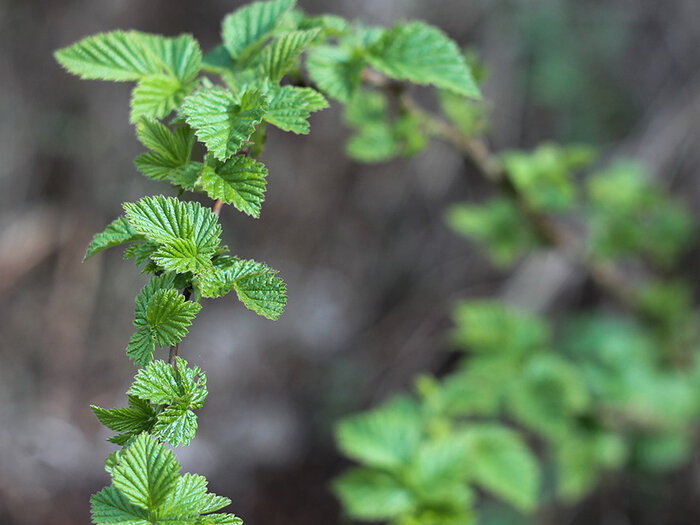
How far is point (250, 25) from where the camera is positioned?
878mm

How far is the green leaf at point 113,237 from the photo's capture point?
0.71m

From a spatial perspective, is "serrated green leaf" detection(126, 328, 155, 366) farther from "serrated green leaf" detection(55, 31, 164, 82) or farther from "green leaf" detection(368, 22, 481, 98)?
"green leaf" detection(368, 22, 481, 98)

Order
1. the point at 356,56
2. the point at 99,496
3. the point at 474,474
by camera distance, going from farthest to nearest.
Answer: the point at 474,474
the point at 356,56
the point at 99,496

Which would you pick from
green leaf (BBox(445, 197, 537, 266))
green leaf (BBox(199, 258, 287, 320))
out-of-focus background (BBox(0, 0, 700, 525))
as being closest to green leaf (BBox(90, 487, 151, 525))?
green leaf (BBox(199, 258, 287, 320))

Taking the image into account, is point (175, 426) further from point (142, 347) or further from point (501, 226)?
point (501, 226)

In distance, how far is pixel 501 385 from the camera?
1530mm

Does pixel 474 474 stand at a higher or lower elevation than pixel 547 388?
lower

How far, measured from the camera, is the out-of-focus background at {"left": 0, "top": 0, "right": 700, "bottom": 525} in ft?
8.30

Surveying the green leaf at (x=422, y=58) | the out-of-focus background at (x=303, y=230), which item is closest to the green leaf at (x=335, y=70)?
the green leaf at (x=422, y=58)

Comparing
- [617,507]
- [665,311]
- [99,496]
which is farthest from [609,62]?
[99,496]

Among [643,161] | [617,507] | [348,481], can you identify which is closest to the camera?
[348,481]

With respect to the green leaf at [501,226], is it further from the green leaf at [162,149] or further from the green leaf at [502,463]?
the green leaf at [162,149]

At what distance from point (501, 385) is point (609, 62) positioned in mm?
1975

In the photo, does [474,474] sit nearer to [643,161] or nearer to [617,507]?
[617,507]
